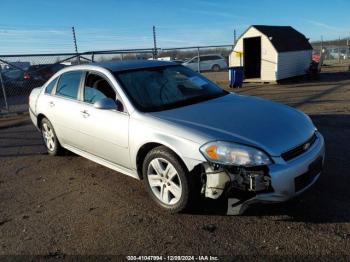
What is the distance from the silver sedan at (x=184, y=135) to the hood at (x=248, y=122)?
11 mm

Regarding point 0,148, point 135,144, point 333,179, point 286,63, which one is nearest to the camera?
point 135,144

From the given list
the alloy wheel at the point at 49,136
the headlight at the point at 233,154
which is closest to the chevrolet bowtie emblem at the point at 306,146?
the headlight at the point at 233,154

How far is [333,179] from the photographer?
4.55 meters

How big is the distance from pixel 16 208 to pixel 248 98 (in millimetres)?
3194

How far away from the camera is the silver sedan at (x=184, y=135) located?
3457 millimetres

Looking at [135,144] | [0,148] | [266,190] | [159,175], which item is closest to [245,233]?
[266,190]

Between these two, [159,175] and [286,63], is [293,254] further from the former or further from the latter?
[286,63]

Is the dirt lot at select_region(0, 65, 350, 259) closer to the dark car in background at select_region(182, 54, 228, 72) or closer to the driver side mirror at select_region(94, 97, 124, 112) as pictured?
Answer: the driver side mirror at select_region(94, 97, 124, 112)

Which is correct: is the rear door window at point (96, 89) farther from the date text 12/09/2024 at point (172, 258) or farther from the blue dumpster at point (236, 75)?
the blue dumpster at point (236, 75)

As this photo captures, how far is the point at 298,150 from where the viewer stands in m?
3.66

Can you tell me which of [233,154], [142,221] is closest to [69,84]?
[142,221]

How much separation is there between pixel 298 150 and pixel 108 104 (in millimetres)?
2184

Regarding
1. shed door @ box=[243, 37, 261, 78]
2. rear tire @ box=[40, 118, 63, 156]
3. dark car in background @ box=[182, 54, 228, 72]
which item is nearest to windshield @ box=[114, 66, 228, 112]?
rear tire @ box=[40, 118, 63, 156]

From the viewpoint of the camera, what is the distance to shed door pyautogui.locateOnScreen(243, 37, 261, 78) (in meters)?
17.5
